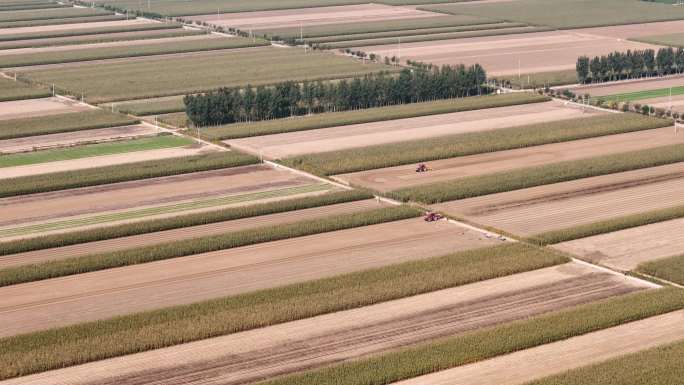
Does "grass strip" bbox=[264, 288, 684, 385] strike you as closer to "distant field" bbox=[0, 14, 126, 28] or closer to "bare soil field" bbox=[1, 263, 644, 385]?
"bare soil field" bbox=[1, 263, 644, 385]

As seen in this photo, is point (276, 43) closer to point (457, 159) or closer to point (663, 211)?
point (457, 159)

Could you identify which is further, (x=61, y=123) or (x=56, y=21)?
(x=56, y=21)

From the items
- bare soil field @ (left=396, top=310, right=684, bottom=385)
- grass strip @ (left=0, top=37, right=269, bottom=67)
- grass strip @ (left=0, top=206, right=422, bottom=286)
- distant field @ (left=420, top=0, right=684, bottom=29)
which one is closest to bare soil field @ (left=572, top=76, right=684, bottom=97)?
distant field @ (left=420, top=0, right=684, bottom=29)

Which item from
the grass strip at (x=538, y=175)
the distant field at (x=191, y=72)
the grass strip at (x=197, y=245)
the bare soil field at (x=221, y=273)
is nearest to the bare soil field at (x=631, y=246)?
the bare soil field at (x=221, y=273)

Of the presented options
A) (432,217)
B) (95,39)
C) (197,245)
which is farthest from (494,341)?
(95,39)

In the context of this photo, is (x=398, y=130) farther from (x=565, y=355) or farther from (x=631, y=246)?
(x=565, y=355)

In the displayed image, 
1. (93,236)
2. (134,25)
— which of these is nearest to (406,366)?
(93,236)

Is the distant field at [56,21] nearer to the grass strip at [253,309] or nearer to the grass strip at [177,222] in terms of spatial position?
the grass strip at [177,222]
